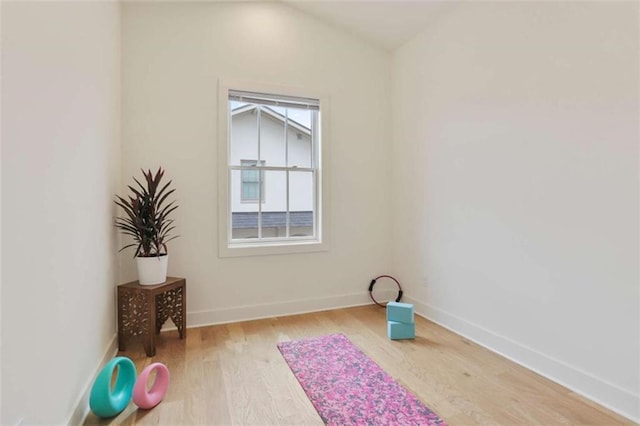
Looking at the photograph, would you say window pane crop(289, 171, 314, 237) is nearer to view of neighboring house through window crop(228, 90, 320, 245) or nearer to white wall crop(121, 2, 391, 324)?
view of neighboring house through window crop(228, 90, 320, 245)

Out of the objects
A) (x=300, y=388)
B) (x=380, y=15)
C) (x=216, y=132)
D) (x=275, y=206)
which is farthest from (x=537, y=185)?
(x=216, y=132)

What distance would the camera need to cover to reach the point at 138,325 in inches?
93.9

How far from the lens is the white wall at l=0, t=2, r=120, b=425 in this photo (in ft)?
3.46

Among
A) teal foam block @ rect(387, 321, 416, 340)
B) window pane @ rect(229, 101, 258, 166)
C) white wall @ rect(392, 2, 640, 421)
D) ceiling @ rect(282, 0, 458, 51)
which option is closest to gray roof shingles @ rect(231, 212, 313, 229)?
window pane @ rect(229, 101, 258, 166)

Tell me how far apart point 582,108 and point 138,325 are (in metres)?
3.14

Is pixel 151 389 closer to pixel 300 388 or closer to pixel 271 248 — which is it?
pixel 300 388

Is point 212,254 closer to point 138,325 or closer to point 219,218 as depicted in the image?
point 219,218

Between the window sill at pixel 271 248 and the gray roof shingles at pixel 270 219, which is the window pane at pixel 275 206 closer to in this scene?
the gray roof shingles at pixel 270 219

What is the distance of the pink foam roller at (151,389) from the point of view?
1.66m

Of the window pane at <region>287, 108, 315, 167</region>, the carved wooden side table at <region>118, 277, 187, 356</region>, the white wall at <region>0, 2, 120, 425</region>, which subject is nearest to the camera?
the white wall at <region>0, 2, 120, 425</region>

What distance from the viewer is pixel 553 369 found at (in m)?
2.04

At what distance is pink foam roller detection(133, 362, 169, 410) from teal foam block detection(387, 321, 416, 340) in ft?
5.25

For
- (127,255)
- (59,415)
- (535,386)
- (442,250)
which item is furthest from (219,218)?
(535,386)

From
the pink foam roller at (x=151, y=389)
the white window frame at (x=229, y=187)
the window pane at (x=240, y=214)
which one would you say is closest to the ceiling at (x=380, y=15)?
the white window frame at (x=229, y=187)
